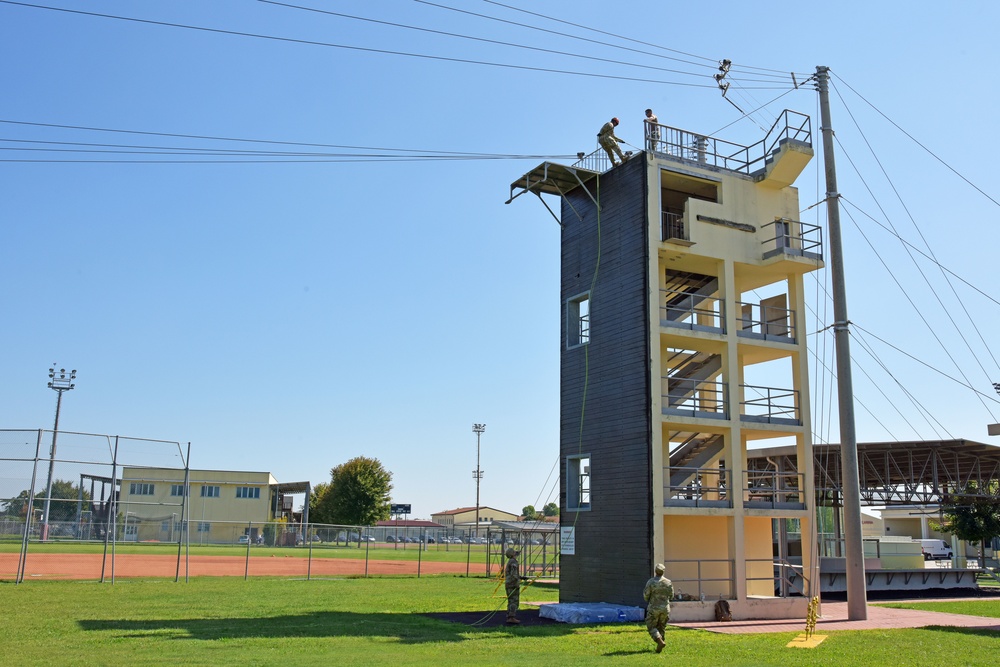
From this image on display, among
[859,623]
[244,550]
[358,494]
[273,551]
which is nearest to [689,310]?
[859,623]

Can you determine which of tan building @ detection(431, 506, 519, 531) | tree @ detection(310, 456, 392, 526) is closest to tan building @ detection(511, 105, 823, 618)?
tree @ detection(310, 456, 392, 526)

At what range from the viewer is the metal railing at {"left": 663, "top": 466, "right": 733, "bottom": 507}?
2333 centimetres

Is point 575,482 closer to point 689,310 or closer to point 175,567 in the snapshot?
point 689,310

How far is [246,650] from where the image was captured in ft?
48.9

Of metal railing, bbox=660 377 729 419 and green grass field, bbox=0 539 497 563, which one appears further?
green grass field, bbox=0 539 497 563

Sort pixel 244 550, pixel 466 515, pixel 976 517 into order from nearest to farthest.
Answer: pixel 976 517 < pixel 244 550 < pixel 466 515

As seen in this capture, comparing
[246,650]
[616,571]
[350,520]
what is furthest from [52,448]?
[350,520]

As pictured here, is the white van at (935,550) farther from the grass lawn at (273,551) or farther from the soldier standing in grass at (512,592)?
the soldier standing in grass at (512,592)

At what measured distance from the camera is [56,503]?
99.1 feet

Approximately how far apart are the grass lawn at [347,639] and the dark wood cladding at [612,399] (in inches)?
99.7

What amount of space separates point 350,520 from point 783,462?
189 ft

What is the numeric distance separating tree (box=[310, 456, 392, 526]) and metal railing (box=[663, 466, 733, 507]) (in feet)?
212

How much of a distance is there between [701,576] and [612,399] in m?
5.93

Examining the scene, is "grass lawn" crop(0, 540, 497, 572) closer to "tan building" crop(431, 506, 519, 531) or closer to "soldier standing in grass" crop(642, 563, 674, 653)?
"soldier standing in grass" crop(642, 563, 674, 653)
